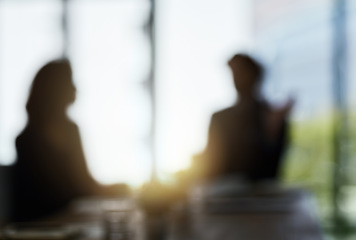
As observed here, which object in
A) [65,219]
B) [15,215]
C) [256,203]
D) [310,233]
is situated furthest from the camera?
[15,215]

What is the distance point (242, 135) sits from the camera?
3.51 m

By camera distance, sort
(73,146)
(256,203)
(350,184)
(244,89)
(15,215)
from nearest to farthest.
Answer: (256,203) < (15,215) < (73,146) < (244,89) < (350,184)

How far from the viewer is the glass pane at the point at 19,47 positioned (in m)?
5.14

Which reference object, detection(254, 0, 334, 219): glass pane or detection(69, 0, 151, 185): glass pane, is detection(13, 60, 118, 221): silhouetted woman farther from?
detection(254, 0, 334, 219): glass pane

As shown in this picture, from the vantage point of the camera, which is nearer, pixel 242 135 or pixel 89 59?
pixel 242 135

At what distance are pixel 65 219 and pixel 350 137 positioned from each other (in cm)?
386

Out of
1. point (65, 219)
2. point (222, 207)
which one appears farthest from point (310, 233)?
point (65, 219)

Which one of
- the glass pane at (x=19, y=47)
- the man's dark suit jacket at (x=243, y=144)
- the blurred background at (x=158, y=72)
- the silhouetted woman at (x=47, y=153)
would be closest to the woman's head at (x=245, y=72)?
the man's dark suit jacket at (x=243, y=144)

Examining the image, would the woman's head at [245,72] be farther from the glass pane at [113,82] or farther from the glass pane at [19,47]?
the glass pane at [19,47]

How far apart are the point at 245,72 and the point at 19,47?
106 inches

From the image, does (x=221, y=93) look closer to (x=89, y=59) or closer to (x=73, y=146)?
(x=89, y=59)

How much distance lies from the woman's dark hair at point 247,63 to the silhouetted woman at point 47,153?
1230 mm

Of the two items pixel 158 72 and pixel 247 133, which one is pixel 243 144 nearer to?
pixel 247 133

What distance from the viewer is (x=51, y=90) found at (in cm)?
265
